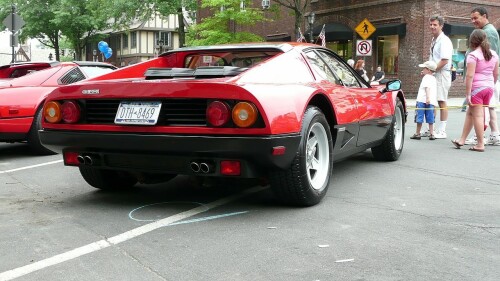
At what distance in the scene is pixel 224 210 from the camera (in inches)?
166

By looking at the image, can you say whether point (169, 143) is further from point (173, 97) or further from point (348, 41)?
point (348, 41)

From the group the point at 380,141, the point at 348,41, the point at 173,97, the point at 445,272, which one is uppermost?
the point at 348,41

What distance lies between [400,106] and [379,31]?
19911mm

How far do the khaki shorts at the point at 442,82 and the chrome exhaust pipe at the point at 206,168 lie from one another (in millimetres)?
6618

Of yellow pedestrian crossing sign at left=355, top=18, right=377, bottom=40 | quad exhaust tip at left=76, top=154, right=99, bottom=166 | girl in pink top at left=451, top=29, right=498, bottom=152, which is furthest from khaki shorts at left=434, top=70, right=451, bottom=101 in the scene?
yellow pedestrian crossing sign at left=355, top=18, right=377, bottom=40

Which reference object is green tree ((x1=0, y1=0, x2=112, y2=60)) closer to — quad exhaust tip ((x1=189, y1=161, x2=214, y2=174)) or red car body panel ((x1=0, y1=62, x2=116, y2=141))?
red car body panel ((x1=0, y1=62, x2=116, y2=141))

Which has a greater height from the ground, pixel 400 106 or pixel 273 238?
pixel 400 106

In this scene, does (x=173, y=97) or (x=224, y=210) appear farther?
(x=224, y=210)

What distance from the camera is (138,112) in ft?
13.2

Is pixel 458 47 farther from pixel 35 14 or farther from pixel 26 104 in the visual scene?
pixel 35 14

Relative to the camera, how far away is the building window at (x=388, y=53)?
25.7m

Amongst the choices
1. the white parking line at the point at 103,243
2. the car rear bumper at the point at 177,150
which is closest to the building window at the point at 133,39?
the car rear bumper at the point at 177,150

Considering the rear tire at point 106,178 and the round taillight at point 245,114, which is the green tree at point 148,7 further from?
the round taillight at point 245,114

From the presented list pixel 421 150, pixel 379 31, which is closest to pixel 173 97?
Answer: pixel 421 150
